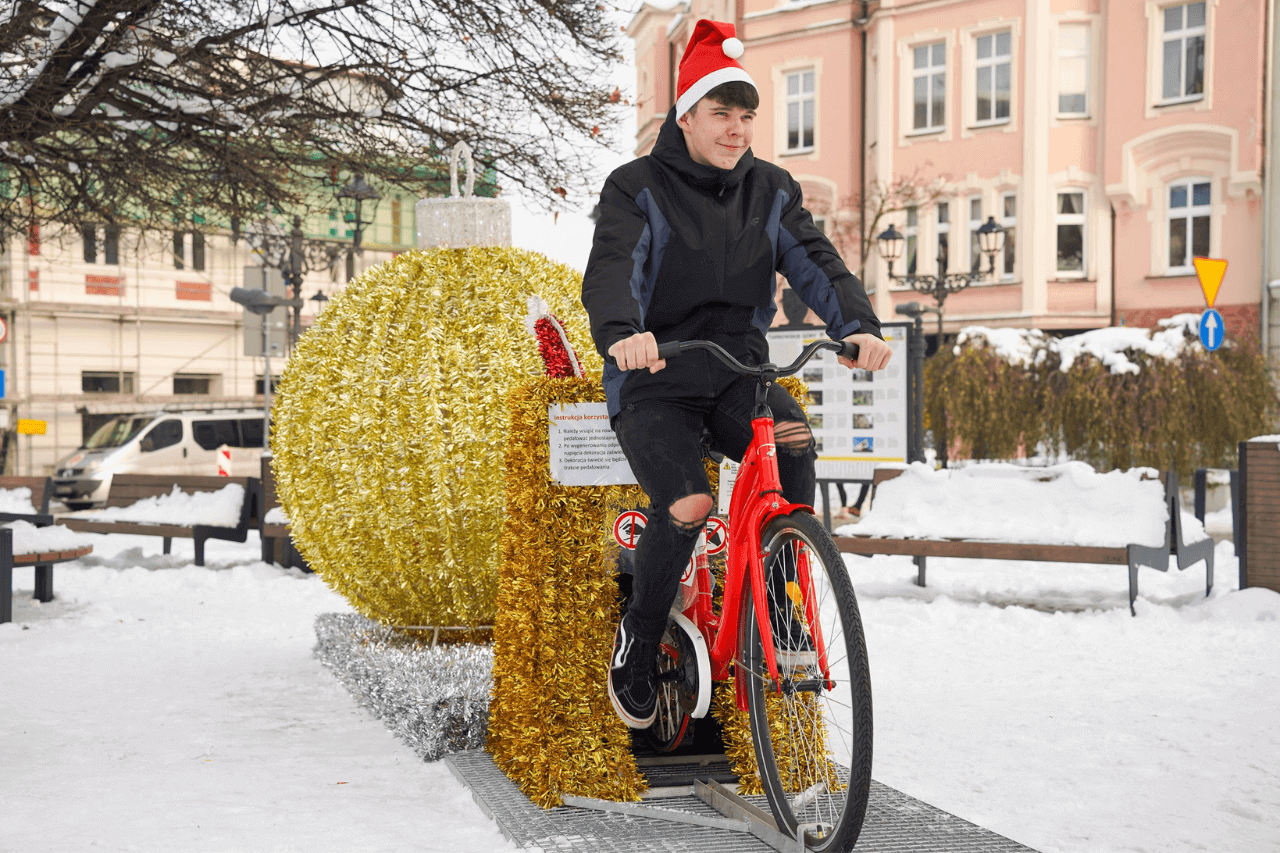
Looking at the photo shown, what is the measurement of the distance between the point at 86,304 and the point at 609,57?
105 ft

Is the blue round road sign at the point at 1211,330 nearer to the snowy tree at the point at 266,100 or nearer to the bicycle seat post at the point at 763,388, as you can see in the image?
the snowy tree at the point at 266,100

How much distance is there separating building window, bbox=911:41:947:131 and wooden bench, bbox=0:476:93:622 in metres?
21.5

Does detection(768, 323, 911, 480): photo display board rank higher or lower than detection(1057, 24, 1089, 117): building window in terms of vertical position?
lower

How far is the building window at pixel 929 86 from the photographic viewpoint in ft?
88.4

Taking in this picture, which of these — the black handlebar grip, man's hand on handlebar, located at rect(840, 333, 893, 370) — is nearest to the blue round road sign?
man's hand on handlebar, located at rect(840, 333, 893, 370)

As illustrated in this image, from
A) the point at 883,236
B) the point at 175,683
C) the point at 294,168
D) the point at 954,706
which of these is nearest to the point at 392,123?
the point at 294,168

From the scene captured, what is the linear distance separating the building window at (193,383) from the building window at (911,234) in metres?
24.9

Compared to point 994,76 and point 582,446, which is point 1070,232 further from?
point 582,446

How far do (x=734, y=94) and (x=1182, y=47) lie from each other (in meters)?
24.3

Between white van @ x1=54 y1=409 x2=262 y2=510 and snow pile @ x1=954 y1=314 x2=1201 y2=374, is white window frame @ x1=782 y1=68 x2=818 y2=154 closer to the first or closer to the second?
snow pile @ x1=954 y1=314 x2=1201 y2=374

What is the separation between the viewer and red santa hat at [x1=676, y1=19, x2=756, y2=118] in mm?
3377

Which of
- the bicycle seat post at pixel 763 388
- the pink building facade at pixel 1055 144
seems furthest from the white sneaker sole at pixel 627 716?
the pink building facade at pixel 1055 144

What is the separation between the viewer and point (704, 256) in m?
3.47

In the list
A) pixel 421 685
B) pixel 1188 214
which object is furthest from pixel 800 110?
pixel 421 685
